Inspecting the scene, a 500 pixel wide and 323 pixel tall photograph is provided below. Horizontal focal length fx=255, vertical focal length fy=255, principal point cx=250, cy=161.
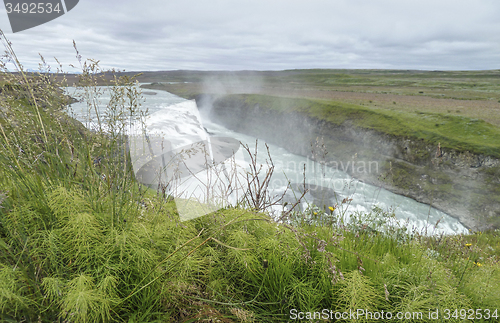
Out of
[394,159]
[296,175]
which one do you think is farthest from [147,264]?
[394,159]

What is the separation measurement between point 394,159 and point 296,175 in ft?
29.1

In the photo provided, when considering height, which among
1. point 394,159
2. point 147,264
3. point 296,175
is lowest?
point 296,175

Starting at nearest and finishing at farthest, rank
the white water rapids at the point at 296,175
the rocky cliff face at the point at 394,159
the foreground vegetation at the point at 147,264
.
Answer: the foreground vegetation at the point at 147,264 < the white water rapids at the point at 296,175 < the rocky cliff face at the point at 394,159

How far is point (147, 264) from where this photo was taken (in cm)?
192

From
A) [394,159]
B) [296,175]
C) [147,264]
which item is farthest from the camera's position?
[394,159]

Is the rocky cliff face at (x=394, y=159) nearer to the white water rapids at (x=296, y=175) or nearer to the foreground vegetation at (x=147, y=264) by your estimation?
the white water rapids at (x=296, y=175)

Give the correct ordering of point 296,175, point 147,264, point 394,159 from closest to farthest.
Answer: point 147,264 → point 296,175 → point 394,159

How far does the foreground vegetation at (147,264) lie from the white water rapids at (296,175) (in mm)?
522

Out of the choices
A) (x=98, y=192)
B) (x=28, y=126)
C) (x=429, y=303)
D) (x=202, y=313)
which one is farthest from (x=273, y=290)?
(x=28, y=126)

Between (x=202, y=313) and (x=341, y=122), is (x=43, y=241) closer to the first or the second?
(x=202, y=313)

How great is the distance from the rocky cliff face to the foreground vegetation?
21.6ft

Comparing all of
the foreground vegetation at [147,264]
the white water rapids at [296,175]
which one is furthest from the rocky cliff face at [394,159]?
the foreground vegetation at [147,264]

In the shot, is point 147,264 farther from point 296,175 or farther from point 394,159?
point 394,159

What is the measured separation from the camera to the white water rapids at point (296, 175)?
3.74 metres
